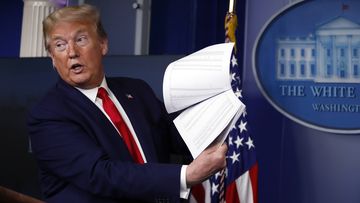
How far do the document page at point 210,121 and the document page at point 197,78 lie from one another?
0.02 meters

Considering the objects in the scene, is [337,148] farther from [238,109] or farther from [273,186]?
[238,109]

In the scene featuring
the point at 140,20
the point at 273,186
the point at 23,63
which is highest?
the point at 140,20

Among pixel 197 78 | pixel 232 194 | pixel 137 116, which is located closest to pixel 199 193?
pixel 232 194

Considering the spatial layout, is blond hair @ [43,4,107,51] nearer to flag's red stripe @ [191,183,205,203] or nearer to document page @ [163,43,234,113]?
document page @ [163,43,234,113]

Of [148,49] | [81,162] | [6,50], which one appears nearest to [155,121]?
[81,162]

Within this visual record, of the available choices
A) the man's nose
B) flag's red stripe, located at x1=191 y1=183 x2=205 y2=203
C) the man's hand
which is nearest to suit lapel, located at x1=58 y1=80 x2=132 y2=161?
the man's nose

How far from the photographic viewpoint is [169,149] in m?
1.54

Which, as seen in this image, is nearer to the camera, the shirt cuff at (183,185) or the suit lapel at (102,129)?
the shirt cuff at (183,185)

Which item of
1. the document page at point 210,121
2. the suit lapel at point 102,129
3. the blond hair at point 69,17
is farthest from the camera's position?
the blond hair at point 69,17

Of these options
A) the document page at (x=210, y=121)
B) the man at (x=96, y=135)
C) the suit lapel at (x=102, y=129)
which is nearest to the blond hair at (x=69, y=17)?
the man at (x=96, y=135)

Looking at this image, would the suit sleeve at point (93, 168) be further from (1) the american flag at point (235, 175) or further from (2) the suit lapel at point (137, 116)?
(1) the american flag at point (235, 175)

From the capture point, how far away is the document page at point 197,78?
1.13 metres

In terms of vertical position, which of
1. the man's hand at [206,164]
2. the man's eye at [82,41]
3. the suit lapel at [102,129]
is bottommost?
the man's hand at [206,164]

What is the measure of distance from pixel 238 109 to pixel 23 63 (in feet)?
4.97
